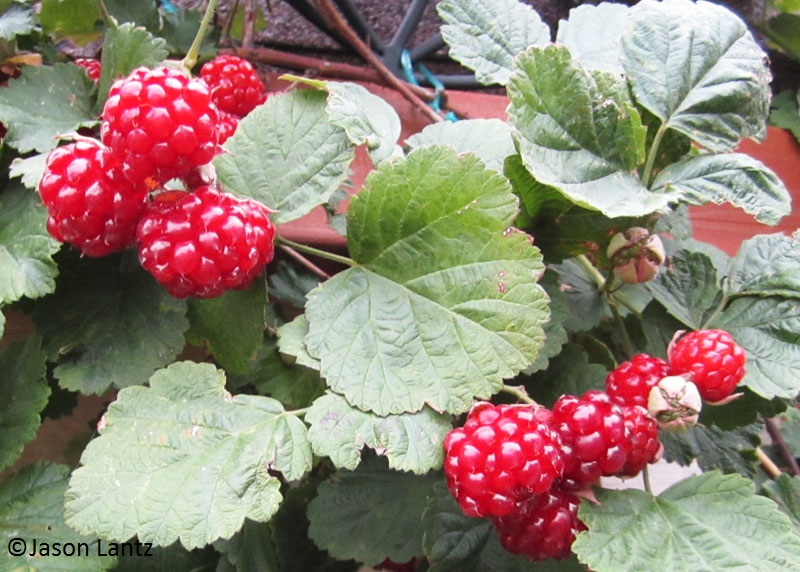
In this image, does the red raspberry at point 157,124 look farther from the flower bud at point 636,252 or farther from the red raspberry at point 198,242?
the flower bud at point 636,252

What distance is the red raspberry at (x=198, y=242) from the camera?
1.58 feet

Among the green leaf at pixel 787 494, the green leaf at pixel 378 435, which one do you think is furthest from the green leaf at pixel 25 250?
the green leaf at pixel 787 494

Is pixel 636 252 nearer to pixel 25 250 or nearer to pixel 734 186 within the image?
pixel 734 186

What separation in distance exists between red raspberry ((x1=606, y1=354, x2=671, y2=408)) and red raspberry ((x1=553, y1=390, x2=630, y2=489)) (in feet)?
0.12

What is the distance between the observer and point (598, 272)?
29.7 inches

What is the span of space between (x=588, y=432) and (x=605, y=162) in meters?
0.23

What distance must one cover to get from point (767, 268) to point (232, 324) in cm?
52

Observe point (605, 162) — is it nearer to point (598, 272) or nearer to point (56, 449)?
point (598, 272)

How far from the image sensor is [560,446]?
1.61 ft

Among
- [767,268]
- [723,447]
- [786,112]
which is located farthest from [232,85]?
[786,112]

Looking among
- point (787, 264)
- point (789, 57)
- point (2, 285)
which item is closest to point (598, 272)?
point (787, 264)

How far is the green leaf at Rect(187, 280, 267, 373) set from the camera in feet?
1.95

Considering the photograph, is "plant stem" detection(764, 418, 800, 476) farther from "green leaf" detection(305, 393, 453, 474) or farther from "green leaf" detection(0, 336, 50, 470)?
"green leaf" detection(0, 336, 50, 470)

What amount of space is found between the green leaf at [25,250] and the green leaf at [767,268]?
64 centimetres
